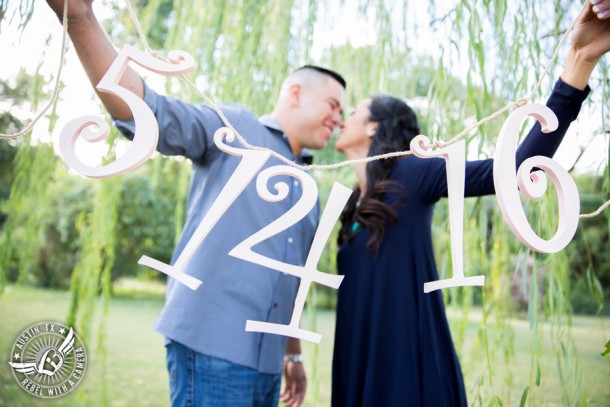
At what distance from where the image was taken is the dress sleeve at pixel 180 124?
1.01 m

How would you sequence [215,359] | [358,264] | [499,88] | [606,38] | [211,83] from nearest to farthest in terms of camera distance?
[606,38], [215,359], [358,264], [499,88], [211,83]

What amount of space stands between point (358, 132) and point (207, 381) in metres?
0.79

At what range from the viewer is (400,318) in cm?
117

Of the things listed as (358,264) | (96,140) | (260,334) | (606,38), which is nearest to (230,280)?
(260,334)

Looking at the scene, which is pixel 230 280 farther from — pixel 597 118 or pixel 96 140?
pixel 597 118

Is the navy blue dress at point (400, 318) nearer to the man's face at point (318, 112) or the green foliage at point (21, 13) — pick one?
the man's face at point (318, 112)

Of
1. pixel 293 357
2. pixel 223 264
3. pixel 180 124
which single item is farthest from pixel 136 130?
pixel 293 357

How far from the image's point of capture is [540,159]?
0.79m

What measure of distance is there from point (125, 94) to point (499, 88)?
118cm

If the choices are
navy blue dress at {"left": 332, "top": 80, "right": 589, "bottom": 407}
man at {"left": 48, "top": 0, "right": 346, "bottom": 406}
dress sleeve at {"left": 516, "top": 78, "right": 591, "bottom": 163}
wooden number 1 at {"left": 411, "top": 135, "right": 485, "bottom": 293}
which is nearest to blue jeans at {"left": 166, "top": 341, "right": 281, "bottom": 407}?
man at {"left": 48, "top": 0, "right": 346, "bottom": 406}

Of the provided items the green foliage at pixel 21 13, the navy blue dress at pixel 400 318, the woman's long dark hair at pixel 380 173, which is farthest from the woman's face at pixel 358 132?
the green foliage at pixel 21 13

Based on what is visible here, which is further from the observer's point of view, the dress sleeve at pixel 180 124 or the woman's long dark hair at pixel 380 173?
the woman's long dark hair at pixel 380 173

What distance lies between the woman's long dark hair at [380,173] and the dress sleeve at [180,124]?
1.30 ft

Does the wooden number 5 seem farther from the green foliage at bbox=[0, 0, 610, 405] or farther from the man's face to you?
the man's face
